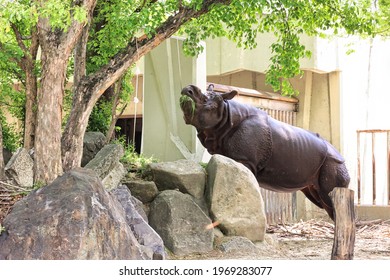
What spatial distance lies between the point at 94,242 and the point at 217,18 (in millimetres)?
4975

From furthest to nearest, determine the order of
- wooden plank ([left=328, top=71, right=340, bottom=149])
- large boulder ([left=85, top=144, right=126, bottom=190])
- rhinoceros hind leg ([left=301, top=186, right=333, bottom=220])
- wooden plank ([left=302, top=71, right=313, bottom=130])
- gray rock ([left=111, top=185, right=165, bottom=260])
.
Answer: wooden plank ([left=302, top=71, right=313, bottom=130])
wooden plank ([left=328, top=71, right=340, bottom=149])
rhinoceros hind leg ([left=301, top=186, right=333, bottom=220])
large boulder ([left=85, top=144, right=126, bottom=190])
gray rock ([left=111, top=185, right=165, bottom=260])

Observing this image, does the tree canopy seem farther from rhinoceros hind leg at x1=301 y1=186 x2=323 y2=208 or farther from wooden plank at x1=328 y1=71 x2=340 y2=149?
wooden plank at x1=328 y1=71 x2=340 y2=149

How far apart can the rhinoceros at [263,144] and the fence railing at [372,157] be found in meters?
5.35

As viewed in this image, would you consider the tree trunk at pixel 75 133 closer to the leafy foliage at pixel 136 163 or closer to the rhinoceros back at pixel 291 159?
the leafy foliage at pixel 136 163

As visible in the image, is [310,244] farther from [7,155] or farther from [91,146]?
[7,155]

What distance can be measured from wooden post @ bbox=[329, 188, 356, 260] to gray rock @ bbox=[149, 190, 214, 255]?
1.78 m

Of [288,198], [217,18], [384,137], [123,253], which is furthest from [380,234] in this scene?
[123,253]

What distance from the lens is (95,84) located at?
7.88m

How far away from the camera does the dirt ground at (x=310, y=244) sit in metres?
8.10

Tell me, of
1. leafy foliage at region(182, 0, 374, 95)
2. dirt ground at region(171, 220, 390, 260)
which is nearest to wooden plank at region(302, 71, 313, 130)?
dirt ground at region(171, 220, 390, 260)

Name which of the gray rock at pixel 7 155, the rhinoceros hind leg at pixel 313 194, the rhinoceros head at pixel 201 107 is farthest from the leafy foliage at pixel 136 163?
the rhinoceros hind leg at pixel 313 194

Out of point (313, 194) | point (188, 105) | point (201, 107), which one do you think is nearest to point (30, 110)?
point (188, 105)

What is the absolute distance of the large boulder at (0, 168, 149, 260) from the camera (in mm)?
5066

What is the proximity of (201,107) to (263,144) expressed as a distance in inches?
35.8
